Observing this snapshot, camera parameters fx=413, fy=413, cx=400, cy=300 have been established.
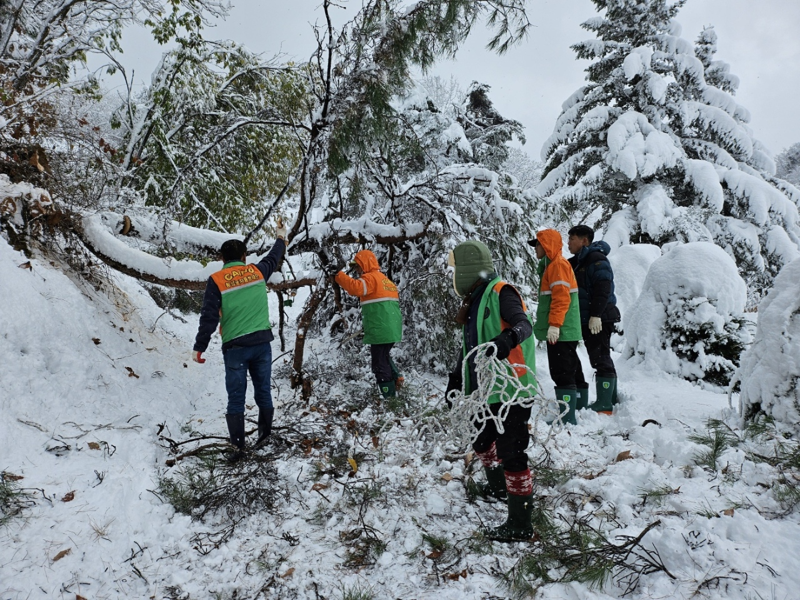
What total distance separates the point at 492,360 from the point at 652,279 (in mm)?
4893

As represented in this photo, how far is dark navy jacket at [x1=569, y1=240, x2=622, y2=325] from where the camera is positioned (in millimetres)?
4145

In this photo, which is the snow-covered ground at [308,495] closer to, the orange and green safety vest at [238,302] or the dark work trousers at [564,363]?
the dark work trousers at [564,363]

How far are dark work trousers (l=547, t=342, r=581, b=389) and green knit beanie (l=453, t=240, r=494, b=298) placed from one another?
1.77 meters

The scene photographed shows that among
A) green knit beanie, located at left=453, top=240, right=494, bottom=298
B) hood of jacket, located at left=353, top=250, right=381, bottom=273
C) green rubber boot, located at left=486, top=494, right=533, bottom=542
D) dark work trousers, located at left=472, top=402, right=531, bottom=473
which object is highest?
hood of jacket, located at left=353, top=250, right=381, bottom=273

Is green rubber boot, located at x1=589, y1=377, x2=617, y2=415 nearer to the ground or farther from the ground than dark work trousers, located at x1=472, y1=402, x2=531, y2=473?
nearer to the ground

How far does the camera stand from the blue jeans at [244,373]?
3.48 metres

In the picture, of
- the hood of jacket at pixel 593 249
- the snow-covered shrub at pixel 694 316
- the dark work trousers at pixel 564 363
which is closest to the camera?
the dark work trousers at pixel 564 363

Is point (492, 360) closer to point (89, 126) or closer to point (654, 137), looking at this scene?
point (89, 126)

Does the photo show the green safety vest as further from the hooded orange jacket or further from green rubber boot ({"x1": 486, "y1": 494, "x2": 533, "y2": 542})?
the hooded orange jacket

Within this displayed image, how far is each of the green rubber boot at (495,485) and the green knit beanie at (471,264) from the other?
1.25m

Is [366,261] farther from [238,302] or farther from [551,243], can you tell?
[551,243]

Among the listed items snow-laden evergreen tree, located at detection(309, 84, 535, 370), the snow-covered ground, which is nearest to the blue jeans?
the snow-covered ground

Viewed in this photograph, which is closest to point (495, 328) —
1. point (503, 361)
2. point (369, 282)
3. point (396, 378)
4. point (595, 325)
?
point (503, 361)

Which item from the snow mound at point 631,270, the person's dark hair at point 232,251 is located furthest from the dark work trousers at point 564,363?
the snow mound at point 631,270
